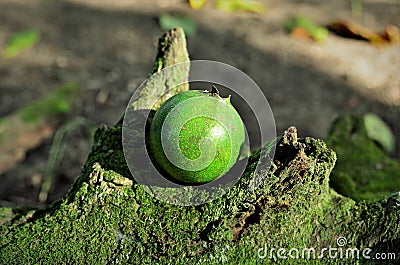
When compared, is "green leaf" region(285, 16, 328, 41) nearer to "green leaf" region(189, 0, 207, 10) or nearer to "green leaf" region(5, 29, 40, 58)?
"green leaf" region(189, 0, 207, 10)

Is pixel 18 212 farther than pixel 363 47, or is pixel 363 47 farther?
pixel 363 47

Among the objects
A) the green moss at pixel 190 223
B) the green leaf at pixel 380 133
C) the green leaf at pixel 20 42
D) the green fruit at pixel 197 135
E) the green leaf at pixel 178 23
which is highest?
the green leaf at pixel 178 23

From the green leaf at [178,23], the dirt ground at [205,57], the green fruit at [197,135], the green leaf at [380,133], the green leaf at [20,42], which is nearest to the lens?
the green fruit at [197,135]

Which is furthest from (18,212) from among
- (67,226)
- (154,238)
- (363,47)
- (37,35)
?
(363,47)

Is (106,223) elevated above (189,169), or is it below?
below

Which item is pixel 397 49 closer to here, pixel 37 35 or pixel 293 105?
pixel 293 105

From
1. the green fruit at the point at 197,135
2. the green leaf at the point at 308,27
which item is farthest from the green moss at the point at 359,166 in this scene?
the green leaf at the point at 308,27

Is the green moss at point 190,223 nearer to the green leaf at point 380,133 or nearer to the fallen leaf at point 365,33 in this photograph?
the green leaf at point 380,133
